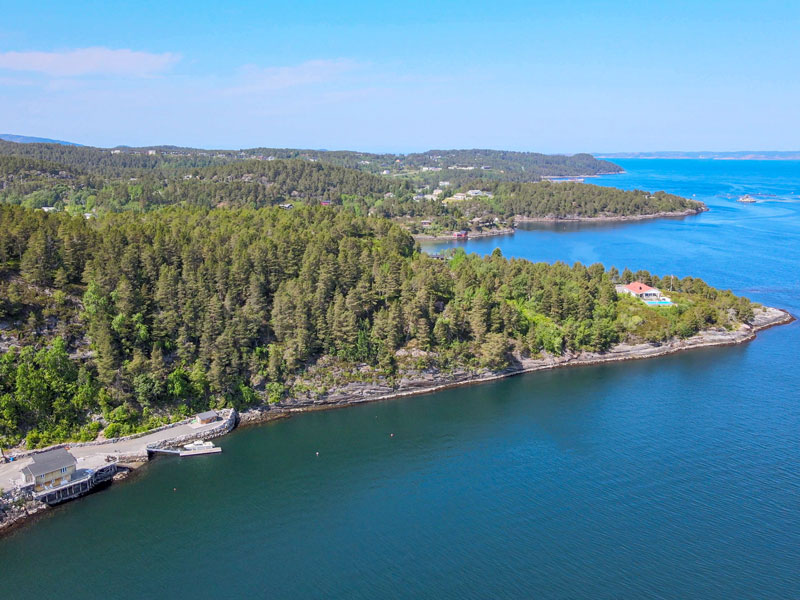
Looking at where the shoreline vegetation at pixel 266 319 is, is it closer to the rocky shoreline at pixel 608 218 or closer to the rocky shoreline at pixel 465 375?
the rocky shoreline at pixel 465 375

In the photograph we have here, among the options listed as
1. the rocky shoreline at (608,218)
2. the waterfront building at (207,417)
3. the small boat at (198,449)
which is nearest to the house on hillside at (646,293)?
the waterfront building at (207,417)

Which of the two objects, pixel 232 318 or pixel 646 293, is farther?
pixel 646 293

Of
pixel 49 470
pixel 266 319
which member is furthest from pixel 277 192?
pixel 49 470

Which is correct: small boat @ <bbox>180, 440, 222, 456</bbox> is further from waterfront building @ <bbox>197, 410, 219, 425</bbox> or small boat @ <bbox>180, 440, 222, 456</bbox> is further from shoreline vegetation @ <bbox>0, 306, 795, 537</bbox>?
waterfront building @ <bbox>197, 410, 219, 425</bbox>

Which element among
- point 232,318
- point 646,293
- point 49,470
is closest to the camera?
point 49,470

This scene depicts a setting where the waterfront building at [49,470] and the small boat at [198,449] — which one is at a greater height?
the waterfront building at [49,470]

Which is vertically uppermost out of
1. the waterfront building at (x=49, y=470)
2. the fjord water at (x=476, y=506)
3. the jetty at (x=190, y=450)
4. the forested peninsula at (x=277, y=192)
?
the forested peninsula at (x=277, y=192)

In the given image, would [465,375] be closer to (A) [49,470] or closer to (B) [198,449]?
(B) [198,449]
